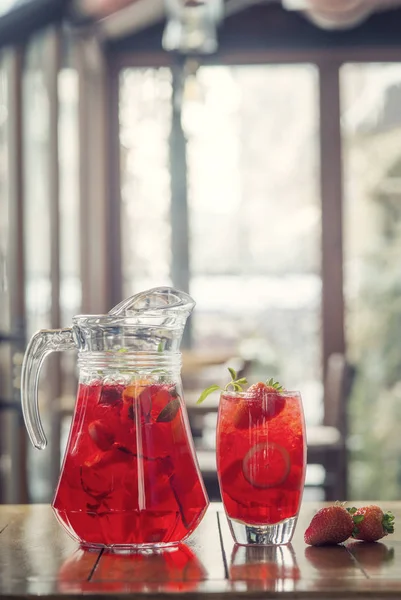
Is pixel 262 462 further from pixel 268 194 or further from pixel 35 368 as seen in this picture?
pixel 268 194

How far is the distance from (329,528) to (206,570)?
0.53 ft

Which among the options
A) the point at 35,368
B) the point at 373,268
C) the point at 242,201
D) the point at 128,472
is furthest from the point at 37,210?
the point at 128,472

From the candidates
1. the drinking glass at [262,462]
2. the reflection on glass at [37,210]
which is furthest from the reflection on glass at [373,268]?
the drinking glass at [262,462]

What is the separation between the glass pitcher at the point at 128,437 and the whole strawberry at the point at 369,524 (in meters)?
0.16

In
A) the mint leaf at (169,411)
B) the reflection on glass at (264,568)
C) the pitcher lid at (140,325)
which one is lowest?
the reflection on glass at (264,568)

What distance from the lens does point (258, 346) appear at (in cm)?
592

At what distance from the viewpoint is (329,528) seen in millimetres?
971

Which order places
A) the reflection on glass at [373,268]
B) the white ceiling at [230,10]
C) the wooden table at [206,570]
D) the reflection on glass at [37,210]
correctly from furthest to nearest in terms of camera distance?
the reflection on glass at [373,268] < the white ceiling at [230,10] < the reflection on glass at [37,210] < the wooden table at [206,570]

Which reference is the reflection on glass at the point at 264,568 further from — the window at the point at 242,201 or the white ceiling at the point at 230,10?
the window at the point at 242,201

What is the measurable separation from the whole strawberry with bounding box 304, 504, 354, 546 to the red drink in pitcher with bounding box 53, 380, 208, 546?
114mm

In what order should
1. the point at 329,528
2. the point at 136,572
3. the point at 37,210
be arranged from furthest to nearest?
the point at 37,210 < the point at 329,528 < the point at 136,572

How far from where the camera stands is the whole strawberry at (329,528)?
3.18ft

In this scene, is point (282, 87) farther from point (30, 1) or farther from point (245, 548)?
point (245, 548)

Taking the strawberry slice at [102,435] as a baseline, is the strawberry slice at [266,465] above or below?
below
